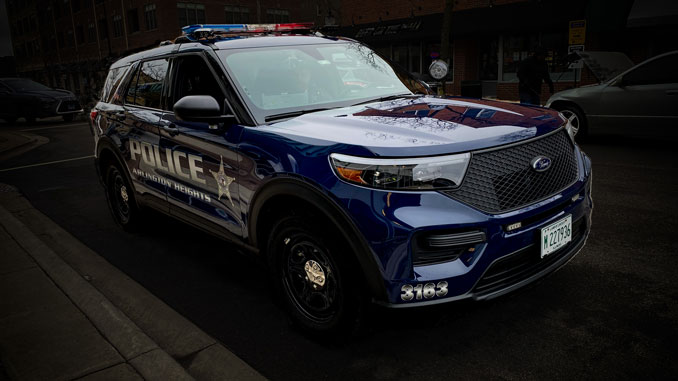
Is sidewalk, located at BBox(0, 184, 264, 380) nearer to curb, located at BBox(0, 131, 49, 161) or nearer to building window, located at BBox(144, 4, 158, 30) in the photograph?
curb, located at BBox(0, 131, 49, 161)

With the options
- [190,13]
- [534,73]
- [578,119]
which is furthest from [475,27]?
[190,13]

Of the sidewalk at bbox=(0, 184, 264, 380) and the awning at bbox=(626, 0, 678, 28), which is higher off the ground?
the awning at bbox=(626, 0, 678, 28)

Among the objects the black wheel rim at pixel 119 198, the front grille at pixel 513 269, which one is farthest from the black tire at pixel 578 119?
the black wheel rim at pixel 119 198

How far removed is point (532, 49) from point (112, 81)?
17.0 metres

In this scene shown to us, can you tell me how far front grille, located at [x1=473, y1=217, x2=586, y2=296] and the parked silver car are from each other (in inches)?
265

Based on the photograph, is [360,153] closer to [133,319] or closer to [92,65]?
[133,319]

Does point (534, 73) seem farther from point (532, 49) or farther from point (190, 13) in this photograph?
point (190, 13)

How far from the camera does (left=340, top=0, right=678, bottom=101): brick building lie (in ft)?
56.6

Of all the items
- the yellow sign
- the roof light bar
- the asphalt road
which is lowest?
the asphalt road

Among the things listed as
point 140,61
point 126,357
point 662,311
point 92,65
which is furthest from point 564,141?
point 92,65

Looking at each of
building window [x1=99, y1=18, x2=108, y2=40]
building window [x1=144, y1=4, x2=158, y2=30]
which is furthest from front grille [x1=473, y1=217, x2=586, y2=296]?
building window [x1=99, y1=18, x2=108, y2=40]

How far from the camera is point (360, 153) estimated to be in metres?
2.57

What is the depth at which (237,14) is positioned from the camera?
43.4 metres

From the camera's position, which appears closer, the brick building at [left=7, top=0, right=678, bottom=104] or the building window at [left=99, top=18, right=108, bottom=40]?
the brick building at [left=7, top=0, right=678, bottom=104]
